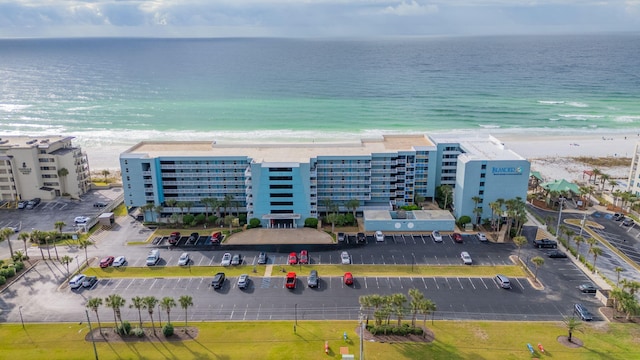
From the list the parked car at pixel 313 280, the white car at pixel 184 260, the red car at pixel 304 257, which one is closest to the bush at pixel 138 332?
the white car at pixel 184 260

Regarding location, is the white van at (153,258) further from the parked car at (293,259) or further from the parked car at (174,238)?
the parked car at (293,259)

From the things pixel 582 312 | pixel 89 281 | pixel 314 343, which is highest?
pixel 89 281

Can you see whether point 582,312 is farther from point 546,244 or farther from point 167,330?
point 167,330

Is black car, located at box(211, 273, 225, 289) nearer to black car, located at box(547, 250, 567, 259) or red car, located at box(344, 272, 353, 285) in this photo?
red car, located at box(344, 272, 353, 285)

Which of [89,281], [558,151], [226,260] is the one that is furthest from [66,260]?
[558,151]

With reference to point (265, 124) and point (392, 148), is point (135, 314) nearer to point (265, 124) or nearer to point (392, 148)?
point (392, 148)

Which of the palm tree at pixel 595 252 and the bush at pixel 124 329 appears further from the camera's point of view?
the palm tree at pixel 595 252
